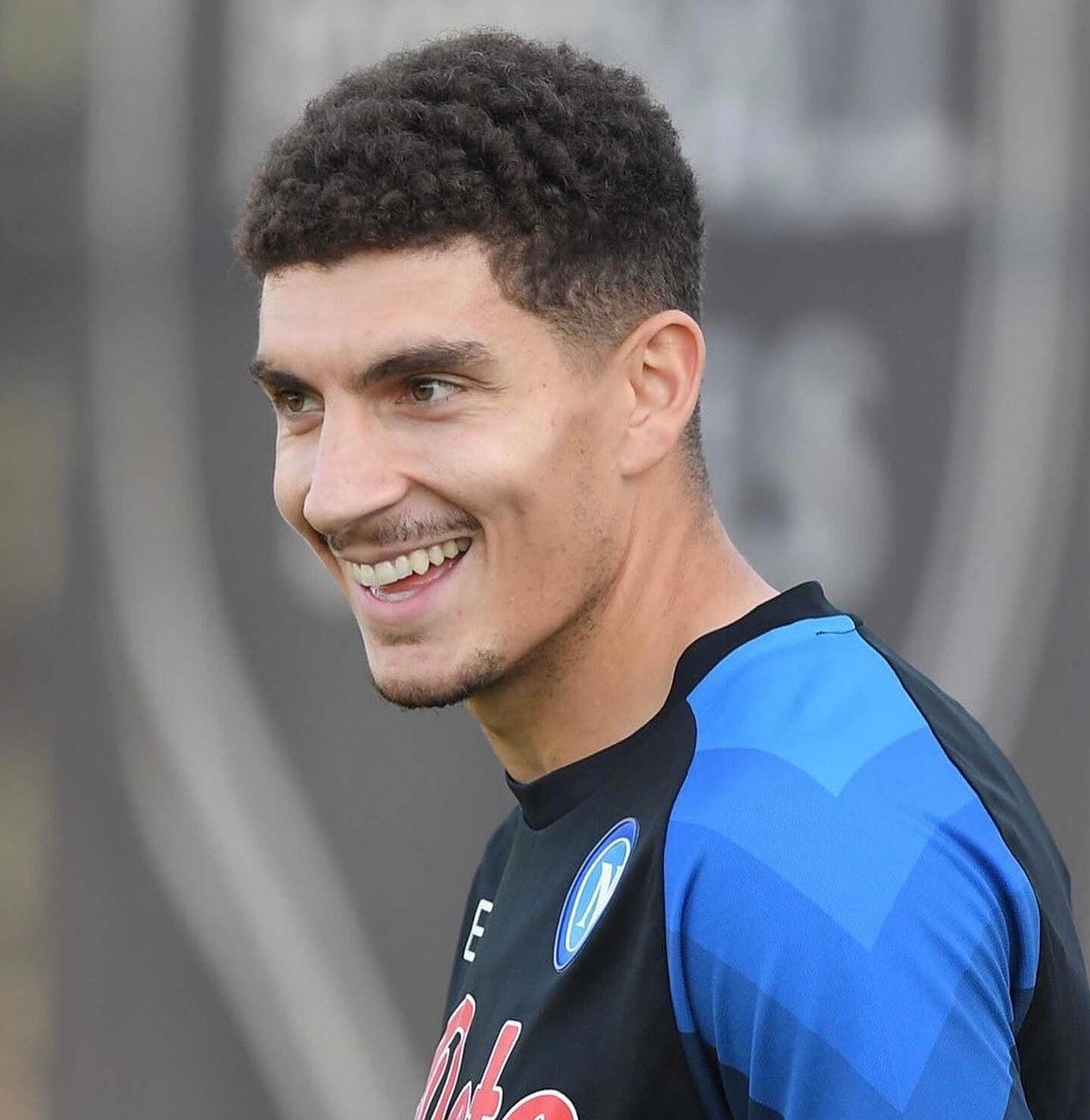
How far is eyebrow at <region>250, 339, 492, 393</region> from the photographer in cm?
137

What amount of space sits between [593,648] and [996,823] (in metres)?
0.40

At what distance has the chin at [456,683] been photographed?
143 centimetres

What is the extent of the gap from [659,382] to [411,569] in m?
0.27

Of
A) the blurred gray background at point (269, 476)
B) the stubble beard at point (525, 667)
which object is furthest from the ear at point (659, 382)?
the blurred gray background at point (269, 476)

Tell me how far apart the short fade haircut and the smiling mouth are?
0.66 feet

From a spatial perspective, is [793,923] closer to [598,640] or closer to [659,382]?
[598,640]

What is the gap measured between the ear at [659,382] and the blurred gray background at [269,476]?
5.31ft

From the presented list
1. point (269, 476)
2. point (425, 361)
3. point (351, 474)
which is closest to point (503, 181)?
point (425, 361)

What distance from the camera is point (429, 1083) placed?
5.12 feet

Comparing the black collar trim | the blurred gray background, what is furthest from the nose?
the blurred gray background

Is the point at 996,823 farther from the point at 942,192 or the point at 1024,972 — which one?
the point at 942,192

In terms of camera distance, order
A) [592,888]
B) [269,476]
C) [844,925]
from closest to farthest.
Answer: [844,925] < [592,888] < [269,476]

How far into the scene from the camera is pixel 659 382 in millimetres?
1496

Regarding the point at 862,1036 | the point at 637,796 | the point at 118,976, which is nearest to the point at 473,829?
the point at 118,976
